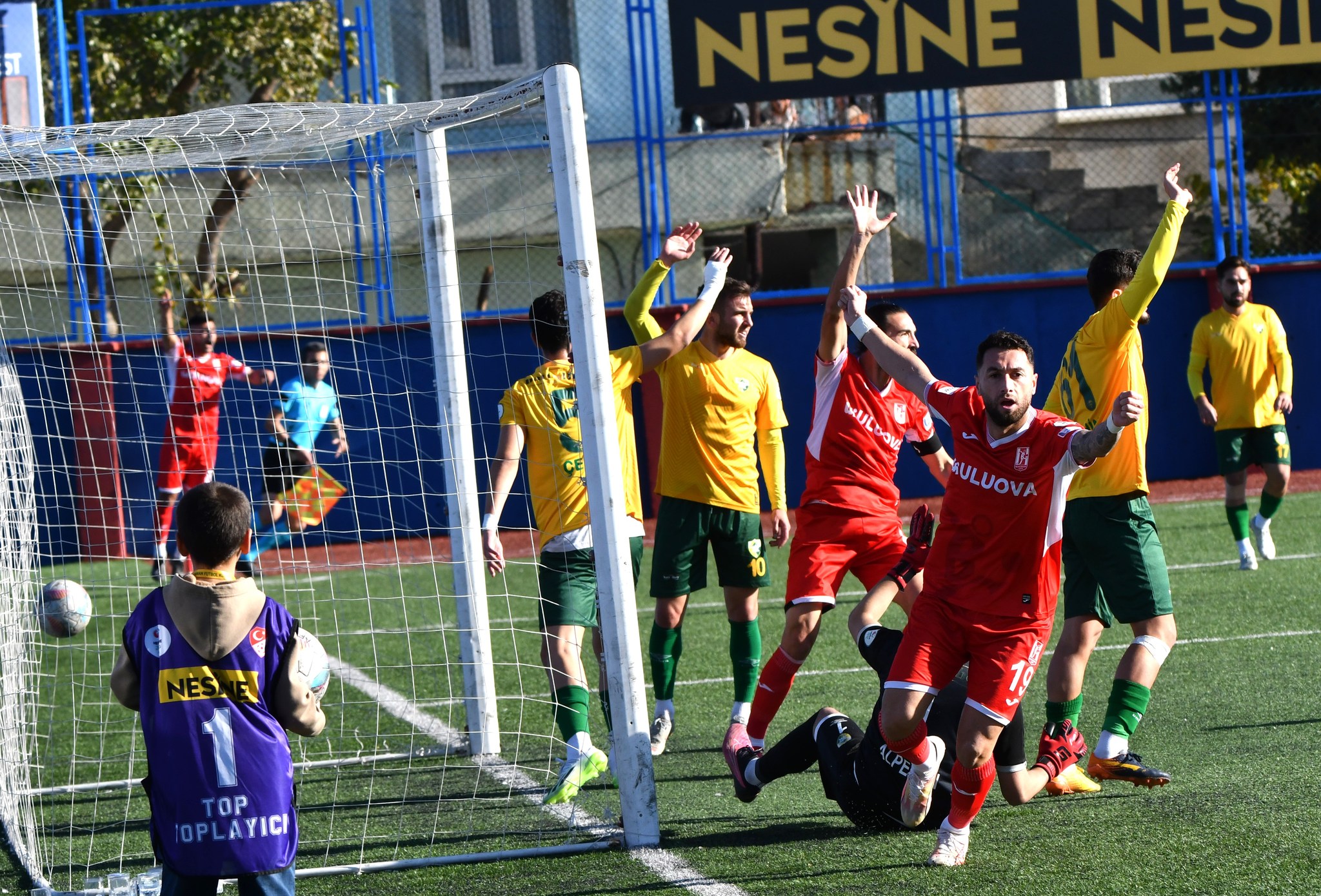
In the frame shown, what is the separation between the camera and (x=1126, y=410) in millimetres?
4238

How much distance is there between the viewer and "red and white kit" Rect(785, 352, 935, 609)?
5.87 meters

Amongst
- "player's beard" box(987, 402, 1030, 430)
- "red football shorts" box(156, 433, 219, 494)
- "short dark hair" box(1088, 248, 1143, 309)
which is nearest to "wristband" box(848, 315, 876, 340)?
"player's beard" box(987, 402, 1030, 430)

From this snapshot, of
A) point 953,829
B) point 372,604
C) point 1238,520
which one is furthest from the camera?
point 372,604

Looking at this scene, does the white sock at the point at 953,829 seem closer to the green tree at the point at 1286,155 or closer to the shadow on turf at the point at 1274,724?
the shadow on turf at the point at 1274,724

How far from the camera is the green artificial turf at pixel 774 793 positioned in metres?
4.47

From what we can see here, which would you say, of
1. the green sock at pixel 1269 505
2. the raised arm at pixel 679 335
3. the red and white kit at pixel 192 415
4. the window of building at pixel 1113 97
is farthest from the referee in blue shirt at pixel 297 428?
the window of building at pixel 1113 97

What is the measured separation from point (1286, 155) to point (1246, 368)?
9.17 metres

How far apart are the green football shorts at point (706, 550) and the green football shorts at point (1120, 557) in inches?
57.3

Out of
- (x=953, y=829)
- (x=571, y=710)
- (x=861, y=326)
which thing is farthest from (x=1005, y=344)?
(x=571, y=710)

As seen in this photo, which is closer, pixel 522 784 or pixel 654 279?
pixel 654 279

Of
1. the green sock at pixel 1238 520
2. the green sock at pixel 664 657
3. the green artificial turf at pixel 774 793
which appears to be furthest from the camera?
the green sock at pixel 1238 520

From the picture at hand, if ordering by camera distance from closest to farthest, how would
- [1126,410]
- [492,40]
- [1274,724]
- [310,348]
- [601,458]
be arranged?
[1126,410] < [601,458] < [1274,724] < [310,348] < [492,40]

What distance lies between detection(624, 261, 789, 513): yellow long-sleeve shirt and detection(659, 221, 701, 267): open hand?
2.72 feet

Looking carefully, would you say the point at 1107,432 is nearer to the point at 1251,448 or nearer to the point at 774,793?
the point at 774,793
